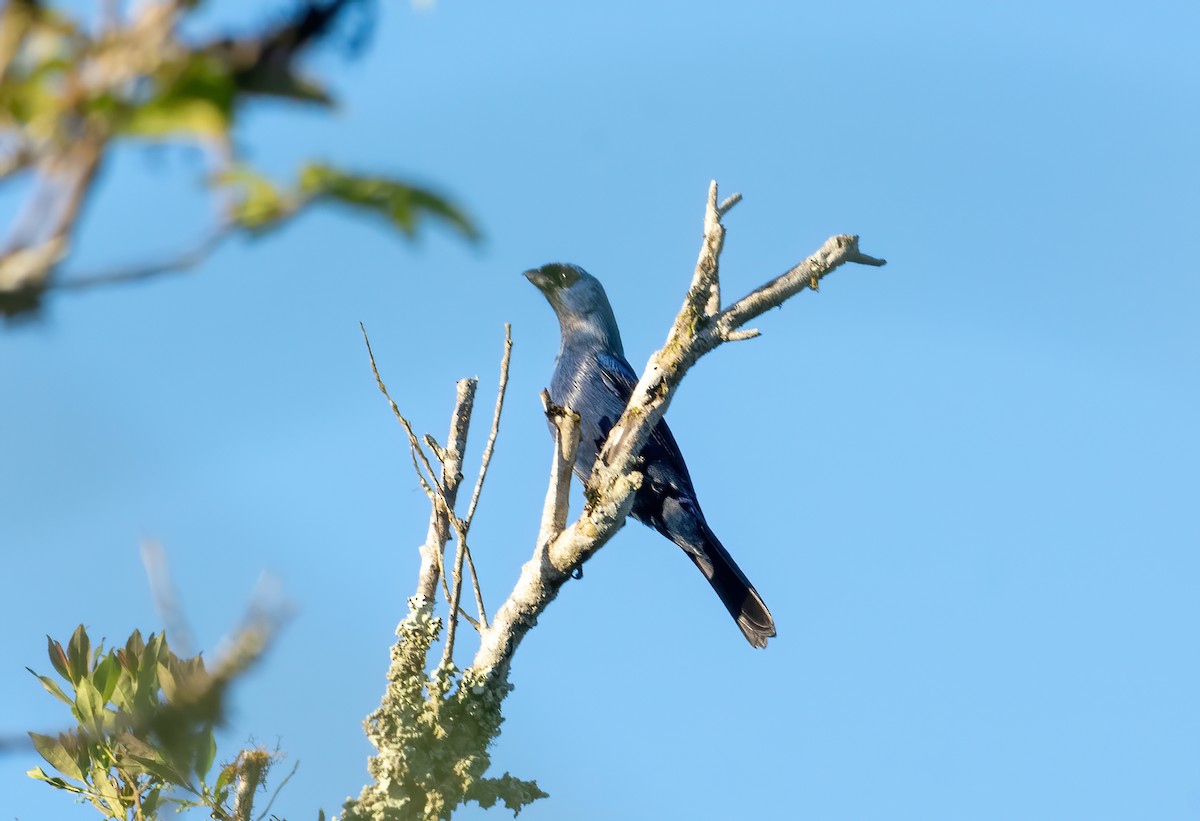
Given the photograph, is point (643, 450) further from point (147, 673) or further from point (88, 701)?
point (88, 701)

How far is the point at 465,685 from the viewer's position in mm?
4285

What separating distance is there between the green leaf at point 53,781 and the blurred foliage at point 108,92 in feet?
9.85

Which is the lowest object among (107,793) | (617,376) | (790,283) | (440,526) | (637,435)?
(107,793)

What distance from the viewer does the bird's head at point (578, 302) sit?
24.6 feet

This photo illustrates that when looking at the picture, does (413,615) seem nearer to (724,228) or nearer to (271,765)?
(271,765)

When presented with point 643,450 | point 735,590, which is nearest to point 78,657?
point 643,450

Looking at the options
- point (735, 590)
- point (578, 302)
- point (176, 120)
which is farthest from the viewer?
point (578, 302)

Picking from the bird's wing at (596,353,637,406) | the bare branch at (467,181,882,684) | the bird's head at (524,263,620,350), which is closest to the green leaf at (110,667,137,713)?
the bare branch at (467,181,882,684)

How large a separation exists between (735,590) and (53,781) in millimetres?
3618

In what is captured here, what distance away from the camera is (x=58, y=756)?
3715 mm

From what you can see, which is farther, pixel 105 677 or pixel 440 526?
pixel 440 526

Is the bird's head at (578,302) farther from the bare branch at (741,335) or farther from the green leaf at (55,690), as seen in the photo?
the green leaf at (55,690)

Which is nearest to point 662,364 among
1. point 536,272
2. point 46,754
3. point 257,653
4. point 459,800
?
point 459,800

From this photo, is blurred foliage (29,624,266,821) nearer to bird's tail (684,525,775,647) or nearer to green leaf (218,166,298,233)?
green leaf (218,166,298,233)
